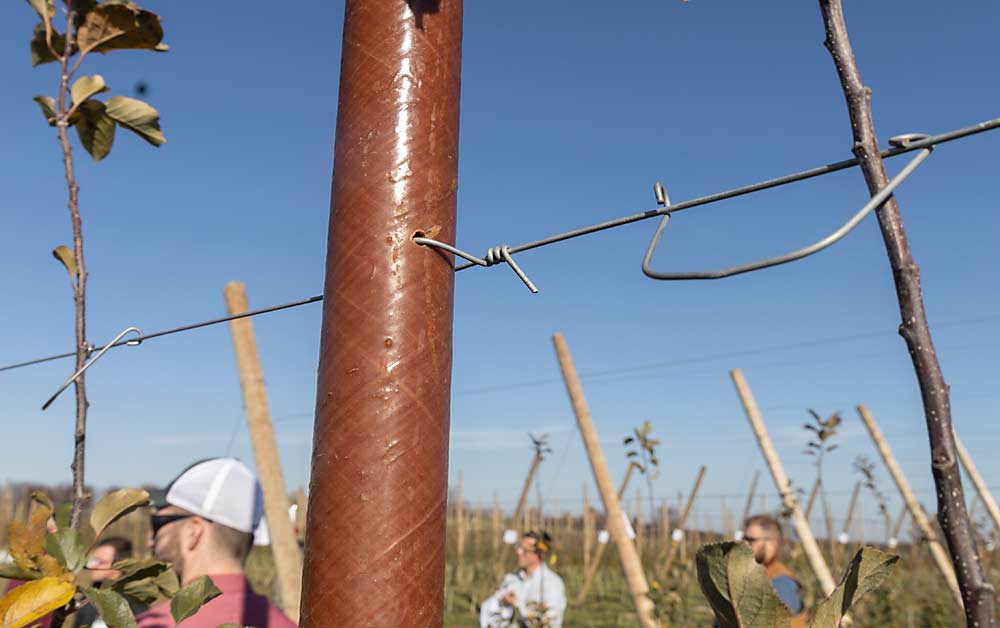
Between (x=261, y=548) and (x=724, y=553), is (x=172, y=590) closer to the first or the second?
(x=724, y=553)

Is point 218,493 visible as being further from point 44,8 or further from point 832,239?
point 832,239

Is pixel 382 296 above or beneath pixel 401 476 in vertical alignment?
above

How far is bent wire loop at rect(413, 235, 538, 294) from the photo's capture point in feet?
3.23

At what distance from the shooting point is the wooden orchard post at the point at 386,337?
0.91 meters

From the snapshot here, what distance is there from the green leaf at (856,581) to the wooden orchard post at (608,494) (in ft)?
19.2

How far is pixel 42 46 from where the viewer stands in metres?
1.57

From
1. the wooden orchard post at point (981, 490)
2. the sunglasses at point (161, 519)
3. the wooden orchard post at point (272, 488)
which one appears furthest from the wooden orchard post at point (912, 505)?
the sunglasses at point (161, 519)

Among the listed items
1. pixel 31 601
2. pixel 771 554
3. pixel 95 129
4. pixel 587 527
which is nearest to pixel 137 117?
pixel 95 129

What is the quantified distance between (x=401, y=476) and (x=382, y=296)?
0.21 m

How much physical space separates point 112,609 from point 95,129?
946 millimetres

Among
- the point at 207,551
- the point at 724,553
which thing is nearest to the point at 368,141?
the point at 724,553

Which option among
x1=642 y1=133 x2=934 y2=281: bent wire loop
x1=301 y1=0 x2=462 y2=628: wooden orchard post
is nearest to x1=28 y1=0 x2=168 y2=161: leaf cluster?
x1=301 y1=0 x2=462 y2=628: wooden orchard post

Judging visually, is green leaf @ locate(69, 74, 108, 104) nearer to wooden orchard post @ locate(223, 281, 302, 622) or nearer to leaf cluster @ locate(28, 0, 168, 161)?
leaf cluster @ locate(28, 0, 168, 161)

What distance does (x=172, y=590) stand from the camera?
1.36 metres
